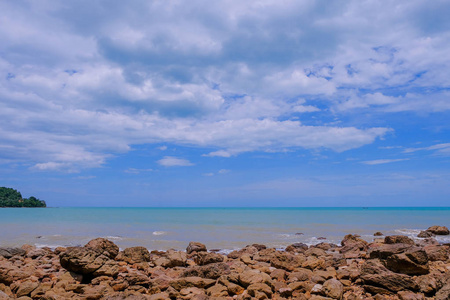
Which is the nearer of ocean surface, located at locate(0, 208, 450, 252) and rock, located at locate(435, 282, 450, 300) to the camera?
rock, located at locate(435, 282, 450, 300)

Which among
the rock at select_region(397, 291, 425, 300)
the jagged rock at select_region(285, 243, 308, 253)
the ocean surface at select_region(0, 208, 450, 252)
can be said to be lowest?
the ocean surface at select_region(0, 208, 450, 252)

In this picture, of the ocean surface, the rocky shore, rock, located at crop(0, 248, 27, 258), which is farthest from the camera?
the ocean surface

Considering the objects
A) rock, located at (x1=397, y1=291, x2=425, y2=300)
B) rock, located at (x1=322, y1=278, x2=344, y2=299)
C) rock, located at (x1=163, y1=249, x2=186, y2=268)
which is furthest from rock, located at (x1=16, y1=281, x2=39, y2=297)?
rock, located at (x1=397, y1=291, x2=425, y2=300)

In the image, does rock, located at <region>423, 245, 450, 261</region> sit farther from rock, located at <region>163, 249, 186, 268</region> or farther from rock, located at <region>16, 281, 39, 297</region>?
rock, located at <region>16, 281, 39, 297</region>

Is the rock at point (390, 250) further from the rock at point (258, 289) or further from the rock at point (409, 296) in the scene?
the rock at point (258, 289)

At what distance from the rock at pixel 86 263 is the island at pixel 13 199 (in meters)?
147

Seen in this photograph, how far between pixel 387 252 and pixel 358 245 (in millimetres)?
6166

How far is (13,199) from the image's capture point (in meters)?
135

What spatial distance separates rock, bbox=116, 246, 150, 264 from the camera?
13281 millimetres

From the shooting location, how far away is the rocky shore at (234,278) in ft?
27.9

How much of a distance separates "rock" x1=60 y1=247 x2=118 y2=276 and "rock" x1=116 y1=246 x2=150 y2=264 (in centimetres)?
230

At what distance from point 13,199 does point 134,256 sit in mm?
147641

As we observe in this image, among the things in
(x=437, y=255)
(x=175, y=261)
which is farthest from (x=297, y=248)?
(x=175, y=261)

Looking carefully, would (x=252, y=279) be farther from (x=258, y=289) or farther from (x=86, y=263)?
(x=86, y=263)
